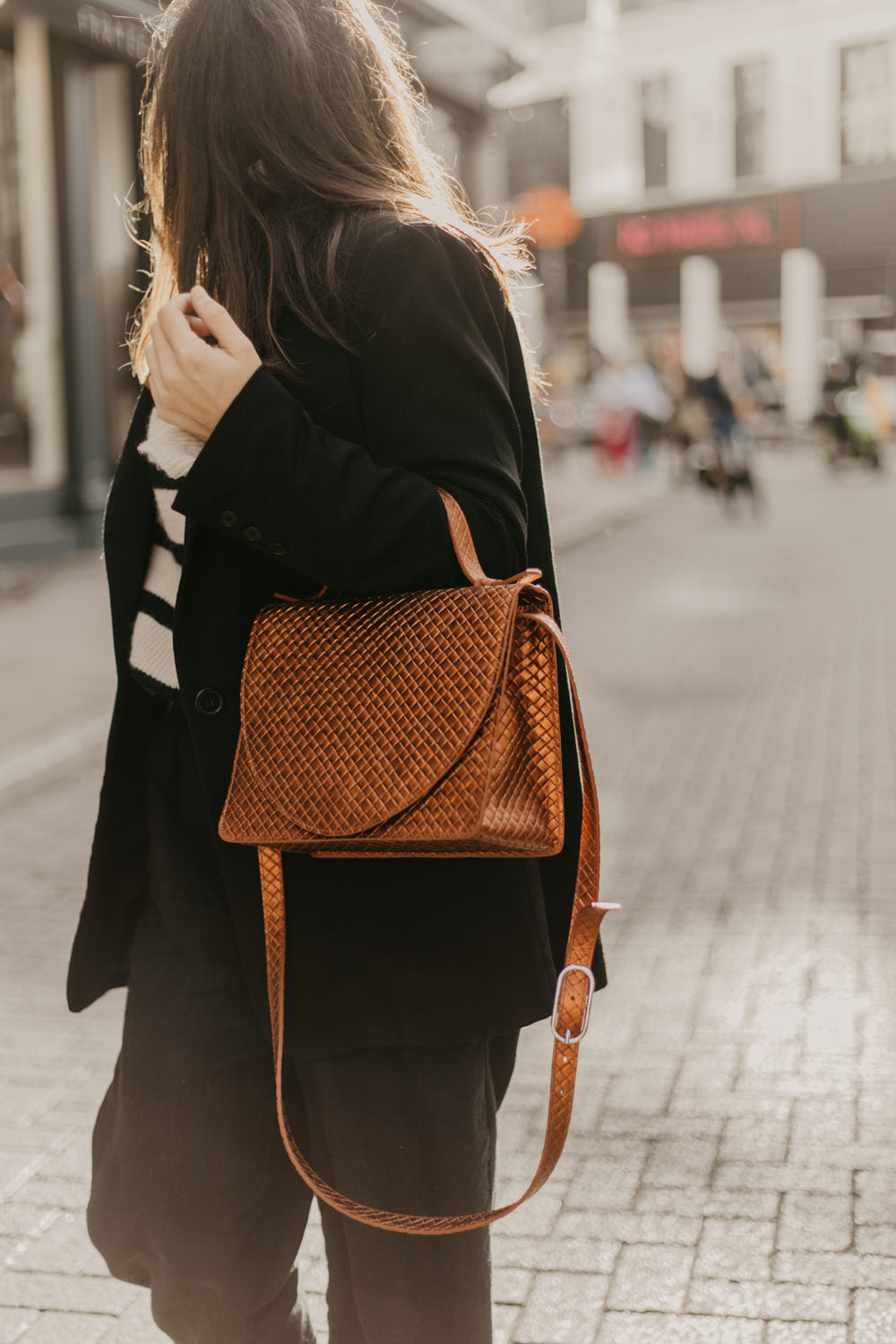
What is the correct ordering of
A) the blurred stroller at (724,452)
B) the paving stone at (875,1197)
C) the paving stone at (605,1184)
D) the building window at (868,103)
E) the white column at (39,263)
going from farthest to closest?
the building window at (868,103) < the blurred stroller at (724,452) < the white column at (39,263) < the paving stone at (605,1184) < the paving stone at (875,1197)

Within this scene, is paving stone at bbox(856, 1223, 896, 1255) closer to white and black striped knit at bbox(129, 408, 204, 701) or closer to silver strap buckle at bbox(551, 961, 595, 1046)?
silver strap buckle at bbox(551, 961, 595, 1046)

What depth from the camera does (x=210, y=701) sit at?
1632mm

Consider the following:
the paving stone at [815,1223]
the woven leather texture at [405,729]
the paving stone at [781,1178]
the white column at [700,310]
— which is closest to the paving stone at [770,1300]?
the paving stone at [815,1223]

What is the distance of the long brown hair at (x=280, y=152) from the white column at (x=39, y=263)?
11262mm

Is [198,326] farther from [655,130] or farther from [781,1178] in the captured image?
[655,130]

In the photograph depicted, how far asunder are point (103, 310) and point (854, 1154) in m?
11.5

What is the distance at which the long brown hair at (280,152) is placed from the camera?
1624 millimetres

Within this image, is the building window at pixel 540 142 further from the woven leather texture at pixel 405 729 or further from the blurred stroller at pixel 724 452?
the woven leather texture at pixel 405 729

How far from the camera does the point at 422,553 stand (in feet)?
5.03

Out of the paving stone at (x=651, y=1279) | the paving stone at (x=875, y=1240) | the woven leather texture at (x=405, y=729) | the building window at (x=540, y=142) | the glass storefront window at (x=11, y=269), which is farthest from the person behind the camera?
the building window at (x=540, y=142)

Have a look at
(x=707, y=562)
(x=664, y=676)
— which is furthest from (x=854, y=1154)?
(x=707, y=562)

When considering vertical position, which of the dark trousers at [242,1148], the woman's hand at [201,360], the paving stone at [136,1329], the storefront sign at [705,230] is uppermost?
the storefront sign at [705,230]

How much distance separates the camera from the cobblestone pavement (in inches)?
107

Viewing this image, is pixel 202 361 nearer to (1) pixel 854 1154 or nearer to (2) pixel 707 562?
(1) pixel 854 1154
